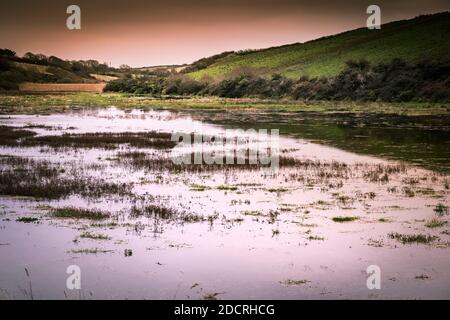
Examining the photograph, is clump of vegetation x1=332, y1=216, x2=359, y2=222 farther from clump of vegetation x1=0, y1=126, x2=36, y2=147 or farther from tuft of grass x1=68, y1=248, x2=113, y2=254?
clump of vegetation x1=0, y1=126, x2=36, y2=147

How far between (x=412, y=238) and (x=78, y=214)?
9346 millimetres

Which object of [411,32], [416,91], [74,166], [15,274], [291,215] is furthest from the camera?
[411,32]

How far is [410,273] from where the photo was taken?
37.5 ft

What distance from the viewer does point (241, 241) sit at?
1361 cm

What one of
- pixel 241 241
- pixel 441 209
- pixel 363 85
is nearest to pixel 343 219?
pixel 441 209

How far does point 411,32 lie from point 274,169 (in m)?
107

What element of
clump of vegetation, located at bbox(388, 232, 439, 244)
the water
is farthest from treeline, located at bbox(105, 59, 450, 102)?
clump of vegetation, located at bbox(388, 232, 439, 244)

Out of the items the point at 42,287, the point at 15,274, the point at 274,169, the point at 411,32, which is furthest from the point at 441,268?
the point at 411,32

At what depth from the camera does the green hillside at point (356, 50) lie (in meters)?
104

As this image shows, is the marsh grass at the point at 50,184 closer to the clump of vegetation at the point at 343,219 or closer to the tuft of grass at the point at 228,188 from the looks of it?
the tuft of grass at the point at 228,188
